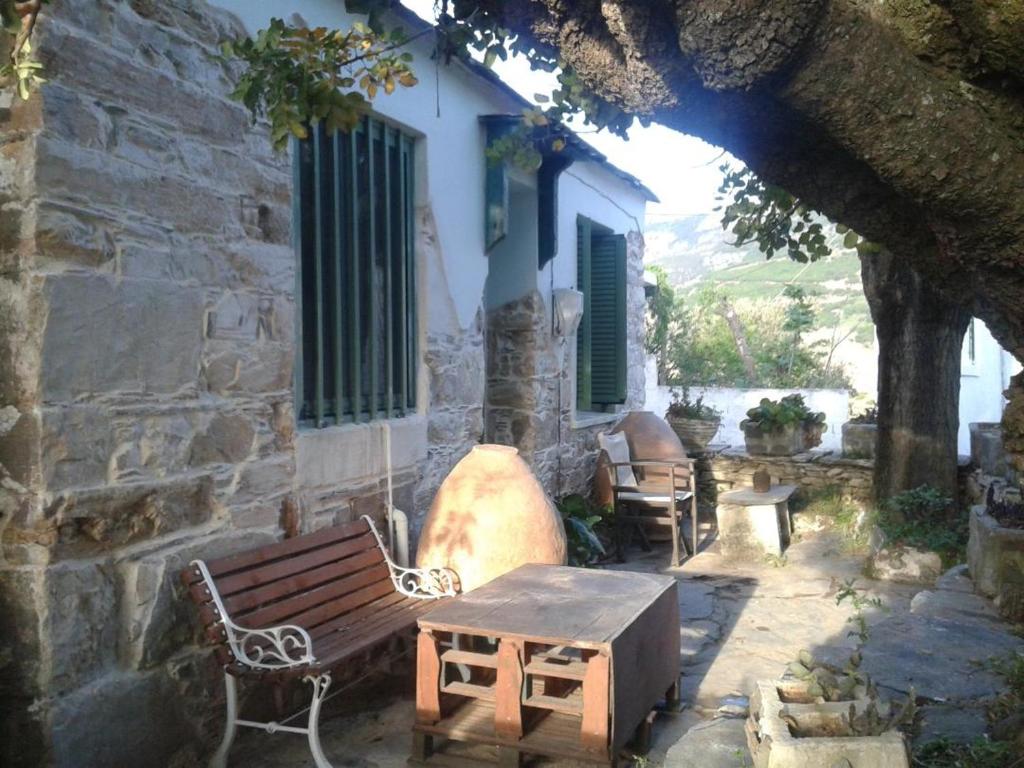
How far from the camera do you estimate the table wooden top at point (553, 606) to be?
324cm

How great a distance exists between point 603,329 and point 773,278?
30.0 meters

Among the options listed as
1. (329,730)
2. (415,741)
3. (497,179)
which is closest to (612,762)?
(415,741)

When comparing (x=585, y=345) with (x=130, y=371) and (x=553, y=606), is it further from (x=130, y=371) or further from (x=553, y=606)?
(x=130, y=371)

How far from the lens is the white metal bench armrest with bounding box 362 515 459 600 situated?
4.23 meters

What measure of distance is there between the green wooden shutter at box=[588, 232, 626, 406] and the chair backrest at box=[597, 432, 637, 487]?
955 millimetres

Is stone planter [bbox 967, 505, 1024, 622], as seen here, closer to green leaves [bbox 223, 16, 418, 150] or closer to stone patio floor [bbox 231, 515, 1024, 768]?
stone patio floor [bbox 231, 515, 1024, 768]

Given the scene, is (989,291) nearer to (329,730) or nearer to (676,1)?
(676,1)

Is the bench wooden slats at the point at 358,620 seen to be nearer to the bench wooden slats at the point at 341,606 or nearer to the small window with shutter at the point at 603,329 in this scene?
the bench wooden slats at the point at 341,606

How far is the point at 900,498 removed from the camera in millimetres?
6453

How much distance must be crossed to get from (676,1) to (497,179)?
4412 mm

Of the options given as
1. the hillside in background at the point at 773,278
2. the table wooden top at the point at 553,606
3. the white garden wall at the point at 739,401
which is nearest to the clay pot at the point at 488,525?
the table wooden top at the point at 553,606

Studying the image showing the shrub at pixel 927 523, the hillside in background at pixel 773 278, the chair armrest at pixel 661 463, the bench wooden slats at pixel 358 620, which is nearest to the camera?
the bench wooden slats at pixel 358 620

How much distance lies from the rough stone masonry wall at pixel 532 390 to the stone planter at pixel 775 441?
1858mm

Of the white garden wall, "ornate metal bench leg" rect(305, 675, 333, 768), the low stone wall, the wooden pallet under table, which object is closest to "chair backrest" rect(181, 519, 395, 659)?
"ornate metal bench leg" rect(305, 675, 333, 768)
